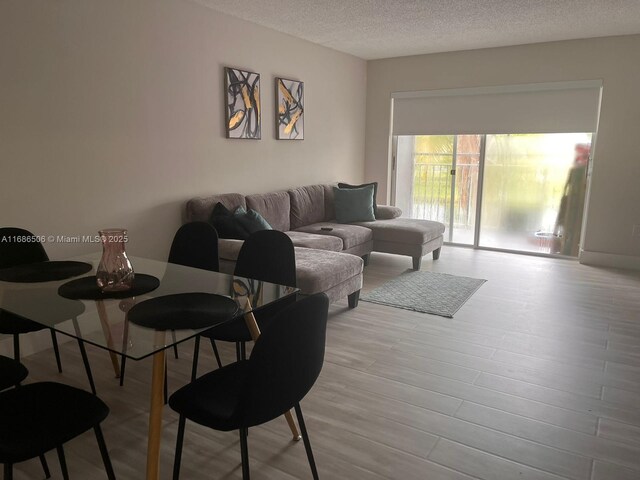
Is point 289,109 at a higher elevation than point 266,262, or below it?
higher

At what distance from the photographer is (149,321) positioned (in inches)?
66.6

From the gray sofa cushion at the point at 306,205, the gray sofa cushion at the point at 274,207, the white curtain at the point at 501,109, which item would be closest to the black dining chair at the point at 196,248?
the gray sofa cushion at the point at 274,207

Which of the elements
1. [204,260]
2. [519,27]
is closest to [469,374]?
[204,260]

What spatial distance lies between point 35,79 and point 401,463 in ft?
9.79

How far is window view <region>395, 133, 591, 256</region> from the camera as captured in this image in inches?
222

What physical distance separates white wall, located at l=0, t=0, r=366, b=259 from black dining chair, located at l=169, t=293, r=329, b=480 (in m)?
2.05

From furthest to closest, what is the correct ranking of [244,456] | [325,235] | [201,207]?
[325,235] → [201,207] → [244,456]

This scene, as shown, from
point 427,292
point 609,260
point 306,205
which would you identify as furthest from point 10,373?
point 609,260

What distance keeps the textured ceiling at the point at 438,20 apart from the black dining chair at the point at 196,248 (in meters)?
2.20

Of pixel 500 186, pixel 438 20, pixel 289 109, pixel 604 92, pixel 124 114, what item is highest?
pixel 438 20

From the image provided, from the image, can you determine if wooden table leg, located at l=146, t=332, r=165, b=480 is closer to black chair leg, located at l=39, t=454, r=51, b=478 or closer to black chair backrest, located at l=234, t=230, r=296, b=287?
black chair leg, located at l=39, t=454, r=51, b=478

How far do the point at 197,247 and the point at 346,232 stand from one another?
88.8 inches

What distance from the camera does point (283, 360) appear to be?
4.87 feet

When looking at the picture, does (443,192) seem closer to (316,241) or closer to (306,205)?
(306,205)
